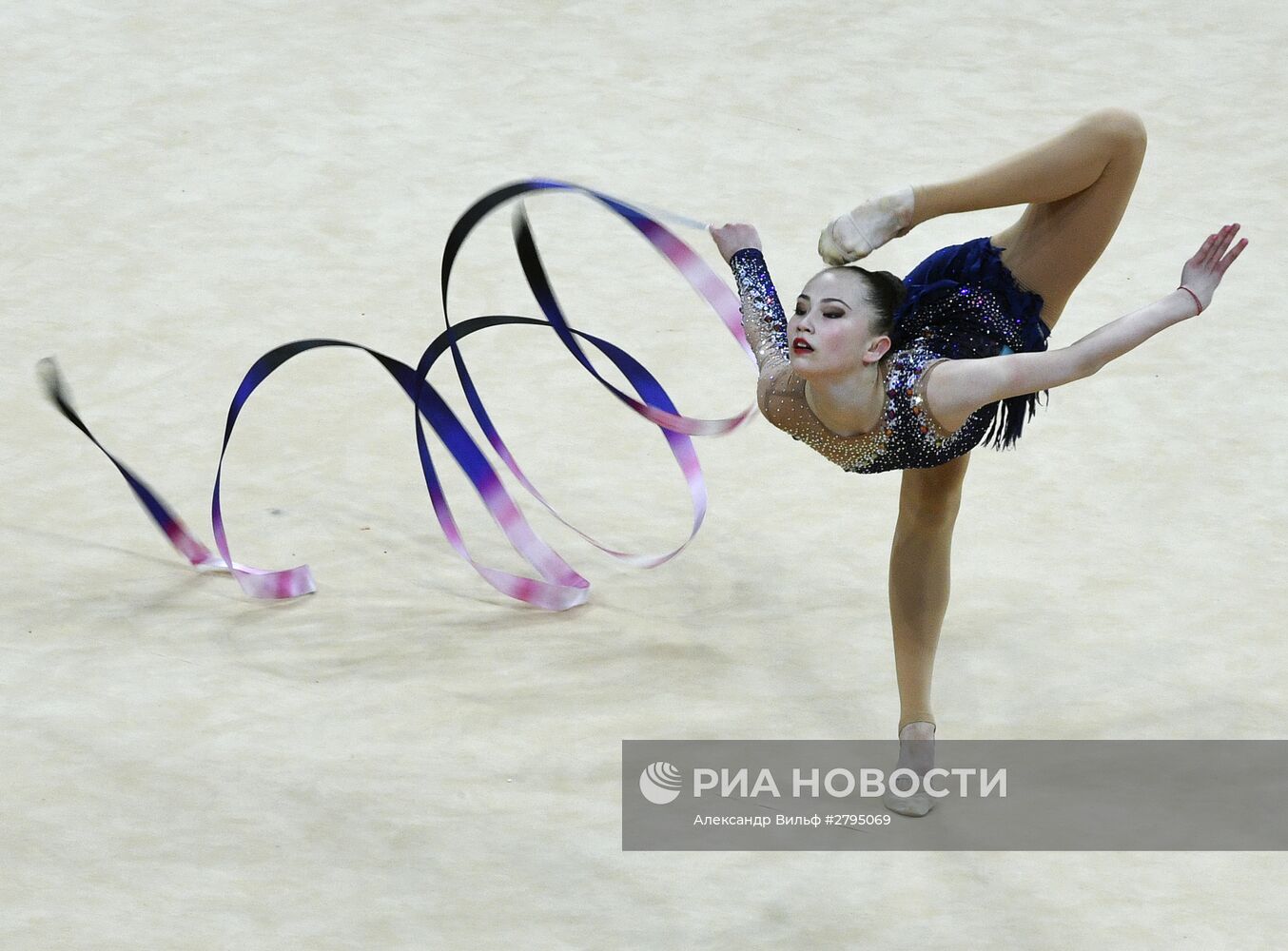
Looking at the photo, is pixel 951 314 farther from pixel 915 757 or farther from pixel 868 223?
pixel 915 757

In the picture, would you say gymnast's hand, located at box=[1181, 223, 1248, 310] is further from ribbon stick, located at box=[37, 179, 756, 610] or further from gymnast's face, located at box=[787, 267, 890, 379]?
ribbon stick, located at box=[37, 179, 756, 610]

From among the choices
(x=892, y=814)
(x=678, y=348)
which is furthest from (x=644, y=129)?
(x=892, y=814)

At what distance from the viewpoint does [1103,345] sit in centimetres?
229

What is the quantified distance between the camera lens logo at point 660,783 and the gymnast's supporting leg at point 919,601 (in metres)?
0.36

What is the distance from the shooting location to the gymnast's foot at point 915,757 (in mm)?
2779

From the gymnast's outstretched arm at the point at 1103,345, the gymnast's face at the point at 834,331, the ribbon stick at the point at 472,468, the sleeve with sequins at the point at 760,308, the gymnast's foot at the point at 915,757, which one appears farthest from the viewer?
the ribbon stick at the point at 472,468

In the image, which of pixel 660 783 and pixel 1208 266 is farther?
pixel 660 783

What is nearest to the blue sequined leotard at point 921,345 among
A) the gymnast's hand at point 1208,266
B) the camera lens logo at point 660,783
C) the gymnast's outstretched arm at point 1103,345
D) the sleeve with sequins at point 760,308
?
the sleeve with sequins at point 760,308

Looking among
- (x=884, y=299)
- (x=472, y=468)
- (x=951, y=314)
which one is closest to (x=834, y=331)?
(x=884, y=299)

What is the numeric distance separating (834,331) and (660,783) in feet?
2.81

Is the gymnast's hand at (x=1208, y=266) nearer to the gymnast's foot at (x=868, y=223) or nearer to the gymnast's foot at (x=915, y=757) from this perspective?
the gymnast's foot at (x=868, y=223)

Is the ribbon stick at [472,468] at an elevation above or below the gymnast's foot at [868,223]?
below

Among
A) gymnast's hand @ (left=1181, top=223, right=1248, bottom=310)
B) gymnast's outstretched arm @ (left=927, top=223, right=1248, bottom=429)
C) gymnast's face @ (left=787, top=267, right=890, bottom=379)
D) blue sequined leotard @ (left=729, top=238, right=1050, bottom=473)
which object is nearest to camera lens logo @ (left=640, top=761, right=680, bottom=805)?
blue sequined leotard @ (left=729, top=238, right=1050, bottom=473)

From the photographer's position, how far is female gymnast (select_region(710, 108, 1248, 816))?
236 cm
